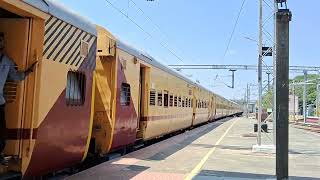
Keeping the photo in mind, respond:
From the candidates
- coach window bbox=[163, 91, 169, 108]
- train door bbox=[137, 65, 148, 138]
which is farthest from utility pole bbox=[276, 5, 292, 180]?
coach window bbox=[163, 91, 169, 108]

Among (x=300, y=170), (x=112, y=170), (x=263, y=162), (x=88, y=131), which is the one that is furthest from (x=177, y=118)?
(x=88, y=131)

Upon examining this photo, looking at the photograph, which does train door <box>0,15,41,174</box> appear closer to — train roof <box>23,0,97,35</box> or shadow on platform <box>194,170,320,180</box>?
train roof <box>23,0,97,35</box>

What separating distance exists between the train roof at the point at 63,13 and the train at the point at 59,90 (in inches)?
0.6

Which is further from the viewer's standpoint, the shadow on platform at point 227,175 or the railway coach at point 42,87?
the shadow on platform at point 227,175

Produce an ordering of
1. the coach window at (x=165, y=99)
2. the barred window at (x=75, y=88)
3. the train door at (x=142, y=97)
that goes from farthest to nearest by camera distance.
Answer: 1. the coach window at (x=165, y=99)
2. the train door at (x=142, y=97)
3. the barred window at (x=75, y=88)

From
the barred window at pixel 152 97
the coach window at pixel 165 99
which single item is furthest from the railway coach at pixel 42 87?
the coach window at pixel 165 99

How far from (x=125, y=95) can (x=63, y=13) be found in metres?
4.93

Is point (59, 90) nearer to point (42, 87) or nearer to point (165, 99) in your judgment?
point (42, 87)

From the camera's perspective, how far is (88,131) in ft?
30.2

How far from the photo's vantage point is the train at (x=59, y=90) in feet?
22.2

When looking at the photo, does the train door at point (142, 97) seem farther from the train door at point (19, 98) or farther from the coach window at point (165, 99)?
the train door at point (19, 98)

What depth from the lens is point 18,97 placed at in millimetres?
6742

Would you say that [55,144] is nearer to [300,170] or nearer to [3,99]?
[3,99]

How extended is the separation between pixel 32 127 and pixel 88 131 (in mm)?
2463
